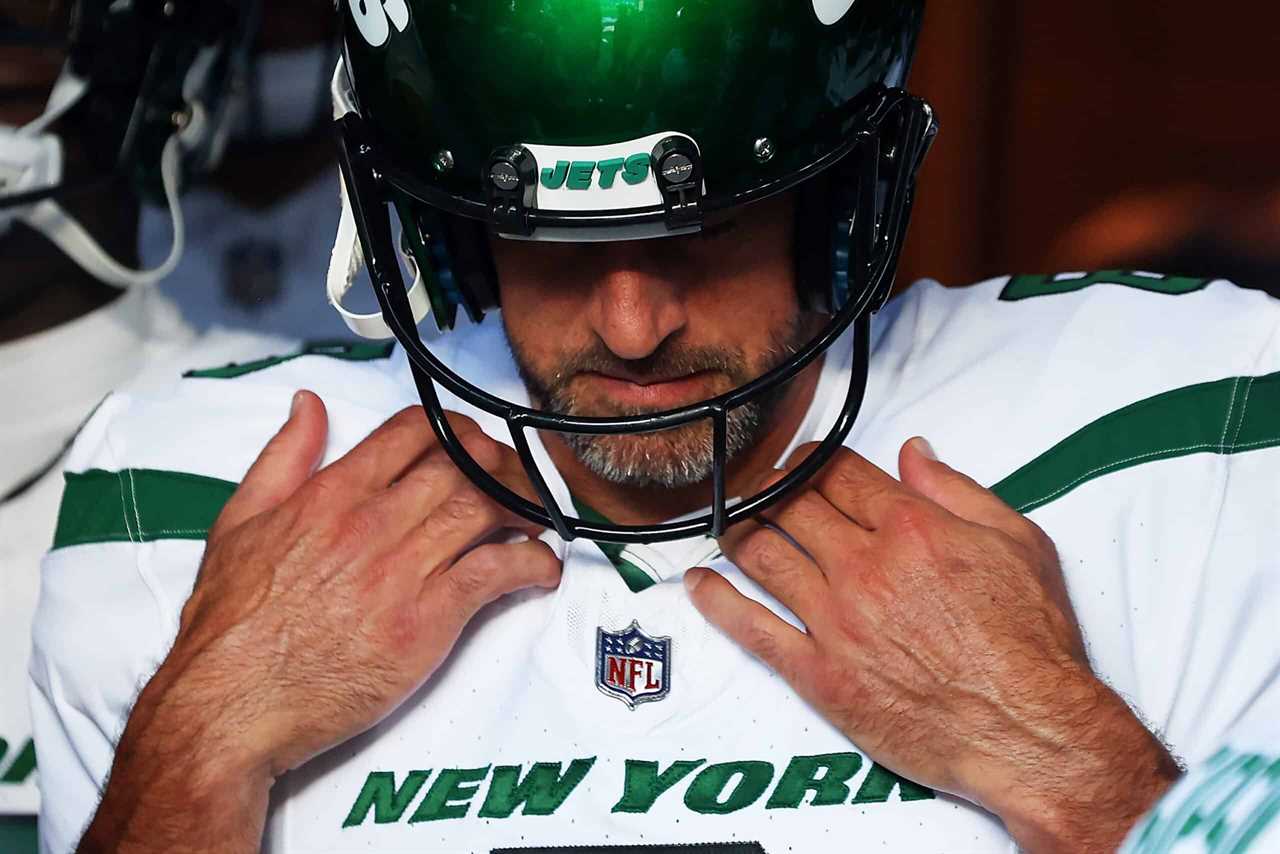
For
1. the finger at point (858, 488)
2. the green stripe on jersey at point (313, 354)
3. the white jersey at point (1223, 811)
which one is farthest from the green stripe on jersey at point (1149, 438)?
the white jersey at point (1223, 811)

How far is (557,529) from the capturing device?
3.35 ft

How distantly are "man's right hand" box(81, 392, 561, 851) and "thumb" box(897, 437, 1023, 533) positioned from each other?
0.26 meters

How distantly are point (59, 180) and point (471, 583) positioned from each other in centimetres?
87

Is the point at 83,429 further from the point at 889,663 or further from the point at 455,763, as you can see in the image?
the point at 889,663

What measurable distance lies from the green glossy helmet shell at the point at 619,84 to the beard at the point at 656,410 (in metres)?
0.11

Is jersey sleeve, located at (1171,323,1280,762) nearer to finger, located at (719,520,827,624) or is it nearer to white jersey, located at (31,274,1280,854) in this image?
white jersey, located at (31,274,1280,854)

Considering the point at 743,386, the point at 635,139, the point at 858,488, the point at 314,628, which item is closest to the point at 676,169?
the point at 635,139

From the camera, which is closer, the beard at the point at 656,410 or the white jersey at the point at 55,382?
the beard at the point at 656,410

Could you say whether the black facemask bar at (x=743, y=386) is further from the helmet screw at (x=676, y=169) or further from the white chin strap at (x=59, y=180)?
the white chin strap at (x=59, y=180)

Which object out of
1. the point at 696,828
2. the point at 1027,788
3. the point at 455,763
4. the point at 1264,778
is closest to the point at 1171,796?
the point at 1264,778

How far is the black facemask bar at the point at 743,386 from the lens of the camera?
978 millimetres

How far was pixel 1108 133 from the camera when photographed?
1.69 metres

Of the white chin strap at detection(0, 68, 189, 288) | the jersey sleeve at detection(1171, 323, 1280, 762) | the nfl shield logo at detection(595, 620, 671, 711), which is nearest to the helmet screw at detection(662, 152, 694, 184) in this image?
the nfl shield logo at detection(595, 620, 671, 711)

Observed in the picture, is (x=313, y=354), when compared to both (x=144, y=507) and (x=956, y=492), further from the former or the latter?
(x=956, y=492)
